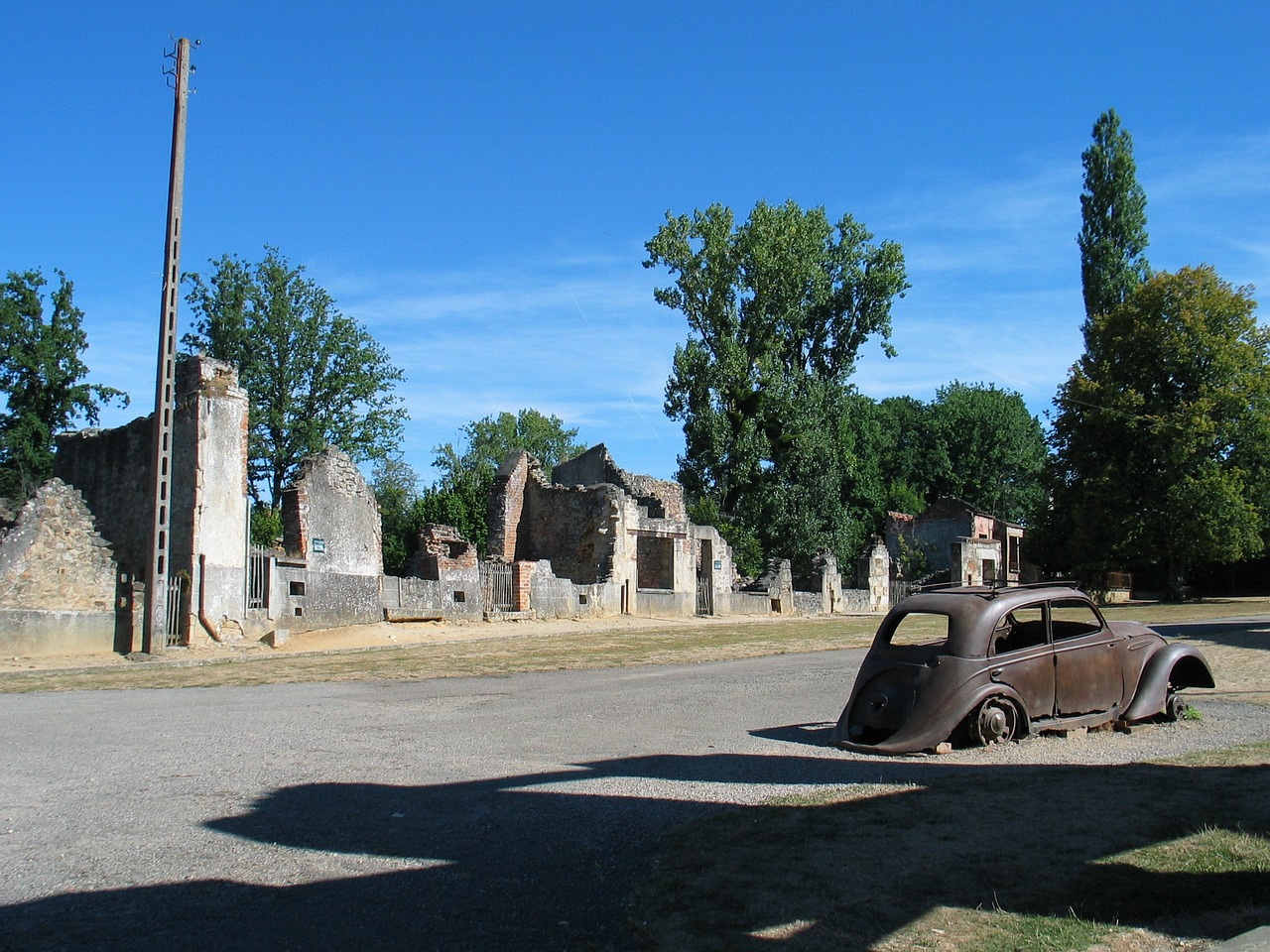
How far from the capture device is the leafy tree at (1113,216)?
47125mm

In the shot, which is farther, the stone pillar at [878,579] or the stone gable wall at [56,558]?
the stone pillar at [878,579]

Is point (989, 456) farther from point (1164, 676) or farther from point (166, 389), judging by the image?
point (1164, 676)

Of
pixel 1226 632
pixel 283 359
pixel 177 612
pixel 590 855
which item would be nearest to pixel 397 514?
pixel 283 359

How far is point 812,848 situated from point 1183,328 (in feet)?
128

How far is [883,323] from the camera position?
151 feet

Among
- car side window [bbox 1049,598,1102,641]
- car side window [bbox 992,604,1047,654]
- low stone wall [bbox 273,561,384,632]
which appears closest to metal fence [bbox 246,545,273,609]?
low stone wall [bbox 273,561,384,632]

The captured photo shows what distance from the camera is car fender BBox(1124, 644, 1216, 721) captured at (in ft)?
30.4

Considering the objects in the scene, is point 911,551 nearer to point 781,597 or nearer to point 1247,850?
point 781,597

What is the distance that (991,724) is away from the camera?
8.40 m

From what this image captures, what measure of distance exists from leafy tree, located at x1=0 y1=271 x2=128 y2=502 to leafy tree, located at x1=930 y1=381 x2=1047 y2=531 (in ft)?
171

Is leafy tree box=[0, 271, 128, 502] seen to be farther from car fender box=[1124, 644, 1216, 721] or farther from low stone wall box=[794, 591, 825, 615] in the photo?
car fender box=[1124, 644, 1216, 721]

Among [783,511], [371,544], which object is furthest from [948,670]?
[783,511]

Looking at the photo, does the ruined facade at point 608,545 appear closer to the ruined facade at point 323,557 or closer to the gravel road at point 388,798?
the ruined facade at point 323,557

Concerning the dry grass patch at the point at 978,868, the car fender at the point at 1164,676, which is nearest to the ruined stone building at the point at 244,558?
the car fender at the point at 1164,676
